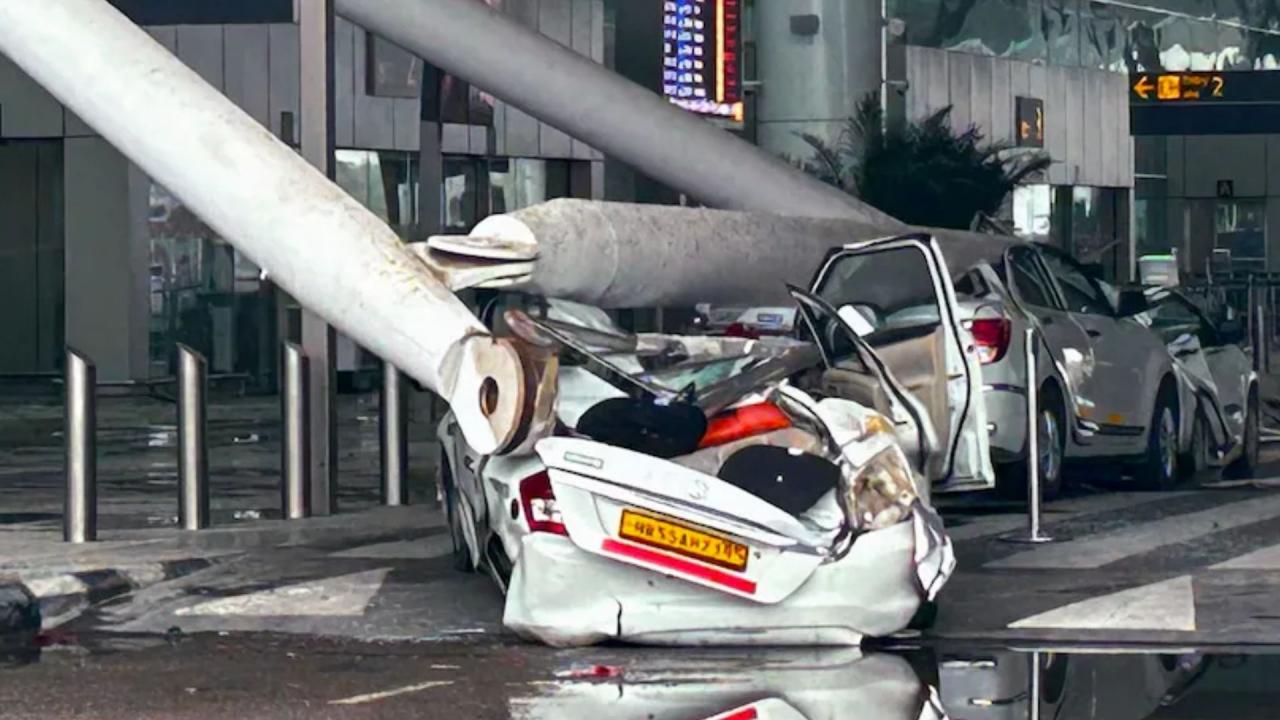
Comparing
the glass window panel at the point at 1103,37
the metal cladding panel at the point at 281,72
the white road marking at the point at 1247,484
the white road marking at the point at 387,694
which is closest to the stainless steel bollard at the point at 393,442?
the white road marking at the point at 1247,484

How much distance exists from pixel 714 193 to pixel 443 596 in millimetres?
7974

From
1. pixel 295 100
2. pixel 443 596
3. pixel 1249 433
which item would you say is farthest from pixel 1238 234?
pixel 443 596

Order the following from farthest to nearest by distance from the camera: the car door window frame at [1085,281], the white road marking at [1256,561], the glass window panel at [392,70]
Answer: the glass window panel at [392,70] → the car door window frame at [1085,281] → the white road marking at [1256,561]

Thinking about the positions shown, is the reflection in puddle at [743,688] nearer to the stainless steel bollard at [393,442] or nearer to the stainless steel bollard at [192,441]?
the stainless steel bollard at [192,441]

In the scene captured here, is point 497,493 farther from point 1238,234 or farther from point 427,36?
point 1238,234

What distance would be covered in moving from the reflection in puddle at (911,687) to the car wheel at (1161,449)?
680 cm

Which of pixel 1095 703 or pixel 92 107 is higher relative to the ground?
pixel 92 107

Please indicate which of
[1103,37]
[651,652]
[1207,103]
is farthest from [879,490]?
[1103,37]

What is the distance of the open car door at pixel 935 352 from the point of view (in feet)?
41.8

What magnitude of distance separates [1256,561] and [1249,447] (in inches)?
261

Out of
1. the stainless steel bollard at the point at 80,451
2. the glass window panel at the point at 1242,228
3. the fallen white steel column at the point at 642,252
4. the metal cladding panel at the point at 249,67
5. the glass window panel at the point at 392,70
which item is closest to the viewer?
the fallen white steel column at the point at 642,252

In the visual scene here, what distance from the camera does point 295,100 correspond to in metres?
30.7

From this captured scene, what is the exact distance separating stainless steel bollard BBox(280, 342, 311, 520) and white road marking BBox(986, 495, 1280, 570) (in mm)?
4304

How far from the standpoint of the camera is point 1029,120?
4447 cm
